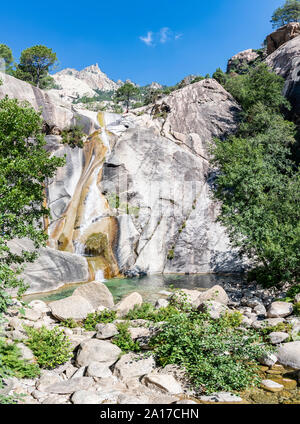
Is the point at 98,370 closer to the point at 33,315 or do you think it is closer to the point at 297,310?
the point at 33,315

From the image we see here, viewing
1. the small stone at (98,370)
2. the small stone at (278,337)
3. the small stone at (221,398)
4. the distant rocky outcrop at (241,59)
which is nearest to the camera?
the small stone at (221,398)

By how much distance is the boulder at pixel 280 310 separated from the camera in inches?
419

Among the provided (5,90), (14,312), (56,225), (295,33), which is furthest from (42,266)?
(295,33)

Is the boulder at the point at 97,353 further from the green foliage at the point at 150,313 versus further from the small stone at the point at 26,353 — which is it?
the green foliage at the point at 150,313

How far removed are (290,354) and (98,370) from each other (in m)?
4.89

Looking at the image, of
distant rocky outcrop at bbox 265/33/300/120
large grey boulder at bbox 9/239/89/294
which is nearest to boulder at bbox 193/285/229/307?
large grey boulder at bbox 9/239/89/294

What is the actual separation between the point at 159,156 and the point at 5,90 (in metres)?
17.5

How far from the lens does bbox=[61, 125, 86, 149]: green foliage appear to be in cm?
3175

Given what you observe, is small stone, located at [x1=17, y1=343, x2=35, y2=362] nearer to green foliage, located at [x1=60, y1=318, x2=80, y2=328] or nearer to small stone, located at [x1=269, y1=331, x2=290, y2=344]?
green foliage, located at [x1=60, y1=318, x2=80, y2=328]

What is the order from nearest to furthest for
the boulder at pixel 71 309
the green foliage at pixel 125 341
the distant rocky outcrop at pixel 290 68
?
the green foliage at pixel 125 341 → the boulder at pixel 71 309 → the distant rocky outcrop at pixel 290 68

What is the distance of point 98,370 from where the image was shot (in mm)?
6445

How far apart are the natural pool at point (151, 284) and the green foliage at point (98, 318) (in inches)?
226

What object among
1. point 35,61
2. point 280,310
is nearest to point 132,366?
point 280,310

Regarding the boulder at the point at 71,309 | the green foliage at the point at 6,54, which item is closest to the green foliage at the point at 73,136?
the boulder at the point at 71,309
